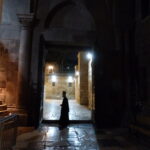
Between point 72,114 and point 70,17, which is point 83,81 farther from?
point 70,17

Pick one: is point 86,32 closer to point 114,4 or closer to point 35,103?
point 114,4

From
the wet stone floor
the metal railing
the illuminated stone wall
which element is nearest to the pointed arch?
the illuminated stone wall

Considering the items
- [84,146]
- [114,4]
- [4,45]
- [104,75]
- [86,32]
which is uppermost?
[114,4]

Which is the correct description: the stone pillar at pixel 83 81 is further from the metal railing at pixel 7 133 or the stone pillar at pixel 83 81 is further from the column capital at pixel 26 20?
the metal railing at pixel 7 133

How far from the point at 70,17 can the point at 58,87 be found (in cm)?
2430

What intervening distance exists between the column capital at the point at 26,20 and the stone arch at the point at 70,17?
0.73 meters

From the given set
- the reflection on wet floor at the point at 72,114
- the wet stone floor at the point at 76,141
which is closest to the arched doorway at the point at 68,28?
the reflection on wet floor at the point at 72,114

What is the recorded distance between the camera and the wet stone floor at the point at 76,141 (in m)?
4.83

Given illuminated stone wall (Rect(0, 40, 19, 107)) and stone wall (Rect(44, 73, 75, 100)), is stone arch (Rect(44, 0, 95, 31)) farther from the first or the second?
stone wall (Rect(44, 73, 75, 100))

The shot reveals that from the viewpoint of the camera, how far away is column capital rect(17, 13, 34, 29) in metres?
7.50

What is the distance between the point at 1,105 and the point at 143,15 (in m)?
6.25

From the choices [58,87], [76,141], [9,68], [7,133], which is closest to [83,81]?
[9,68]

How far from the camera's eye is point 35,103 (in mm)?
7449

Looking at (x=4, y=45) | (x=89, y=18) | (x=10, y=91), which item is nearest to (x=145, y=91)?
(x=89, y=18)
